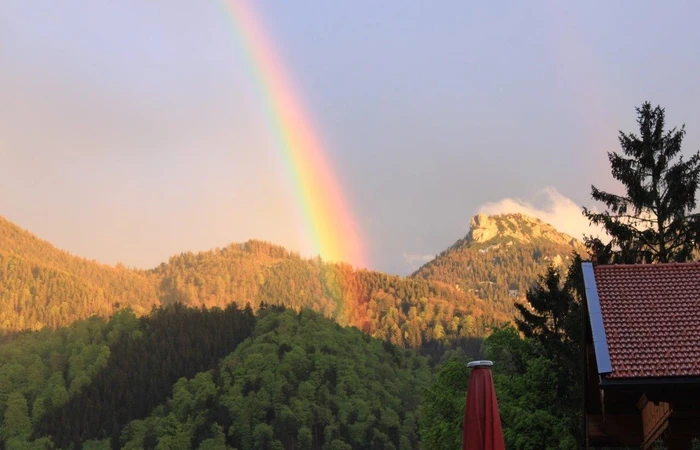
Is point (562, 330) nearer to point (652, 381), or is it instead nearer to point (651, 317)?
point (651, 317)

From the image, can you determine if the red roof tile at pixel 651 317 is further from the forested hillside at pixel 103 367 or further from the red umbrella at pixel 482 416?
the forested hillside at pixel 103 367

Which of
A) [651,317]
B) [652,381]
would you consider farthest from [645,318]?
[652,381]

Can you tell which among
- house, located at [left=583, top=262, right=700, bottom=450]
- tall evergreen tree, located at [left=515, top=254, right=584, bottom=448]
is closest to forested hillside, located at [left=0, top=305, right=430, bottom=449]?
tall evergreen tree, located at [left=515, top=254, right=584, bottom=448]

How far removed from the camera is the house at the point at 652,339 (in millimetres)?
13531

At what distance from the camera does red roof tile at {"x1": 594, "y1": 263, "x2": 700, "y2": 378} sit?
44.6 feet

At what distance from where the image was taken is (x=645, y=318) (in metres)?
14.5

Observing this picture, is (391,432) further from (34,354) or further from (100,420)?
(34,354)

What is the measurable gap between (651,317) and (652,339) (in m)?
0.56

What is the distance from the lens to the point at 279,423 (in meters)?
133

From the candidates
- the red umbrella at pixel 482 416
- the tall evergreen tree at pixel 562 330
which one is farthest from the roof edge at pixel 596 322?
the tall evergreen tree at pixel 562 330

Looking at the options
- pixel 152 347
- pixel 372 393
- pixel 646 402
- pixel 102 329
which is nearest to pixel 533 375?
pixel 646 402

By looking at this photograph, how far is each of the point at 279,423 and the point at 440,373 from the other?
293 ft

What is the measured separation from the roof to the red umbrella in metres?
1.84

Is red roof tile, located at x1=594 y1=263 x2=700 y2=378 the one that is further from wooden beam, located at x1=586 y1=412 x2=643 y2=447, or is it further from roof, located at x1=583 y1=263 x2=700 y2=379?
wooden beam, located at x1=586 y1=412 x2=643 y2=447
